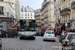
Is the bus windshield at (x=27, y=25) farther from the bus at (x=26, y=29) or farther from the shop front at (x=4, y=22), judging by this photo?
the shop front at (x=4, y=22)

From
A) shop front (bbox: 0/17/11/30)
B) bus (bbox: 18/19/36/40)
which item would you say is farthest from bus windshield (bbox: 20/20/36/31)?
shop front (bbox: 0/17/11/30)

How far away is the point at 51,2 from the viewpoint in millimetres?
71125

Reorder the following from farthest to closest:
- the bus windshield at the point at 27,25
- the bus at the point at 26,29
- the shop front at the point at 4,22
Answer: the shop front at the point at 4,22, the bus windshield at the point at 27,25, the bus at the point at 26,29

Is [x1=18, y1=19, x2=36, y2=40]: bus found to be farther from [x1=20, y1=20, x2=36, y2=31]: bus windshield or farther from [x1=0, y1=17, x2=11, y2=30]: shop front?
[x1=0, y1=17, x2=11, y2=30]: shop front

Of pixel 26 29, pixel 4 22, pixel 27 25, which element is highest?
pixel 4 22

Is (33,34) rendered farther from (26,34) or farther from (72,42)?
(72,42)

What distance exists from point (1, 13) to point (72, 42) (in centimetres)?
3035

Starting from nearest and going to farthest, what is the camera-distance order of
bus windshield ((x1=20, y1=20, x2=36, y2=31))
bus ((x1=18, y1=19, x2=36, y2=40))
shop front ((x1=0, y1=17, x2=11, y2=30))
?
bus ((x1=18, y1=19, x2=36, y2=40)) → bus windshield ((x1=20, y1=20, x2=36, y2=31)) → shop front ((x1=0, y1=17, x2=11, y2=30))

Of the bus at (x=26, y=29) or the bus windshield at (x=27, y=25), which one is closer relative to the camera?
the bus at (x=26, y=29)

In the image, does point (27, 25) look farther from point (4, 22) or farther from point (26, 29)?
point (4, 22)

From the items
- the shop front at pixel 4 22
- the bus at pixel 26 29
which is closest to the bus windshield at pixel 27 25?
the bus at pixel 26 29

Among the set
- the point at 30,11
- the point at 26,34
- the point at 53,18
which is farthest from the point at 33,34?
the point at 30,11

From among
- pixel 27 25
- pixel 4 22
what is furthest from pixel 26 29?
pixel 4 22

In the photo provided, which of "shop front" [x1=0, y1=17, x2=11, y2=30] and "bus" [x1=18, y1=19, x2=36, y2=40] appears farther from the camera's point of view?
"shop front" [x1=0, y1=17, x2=11, y2=30]
